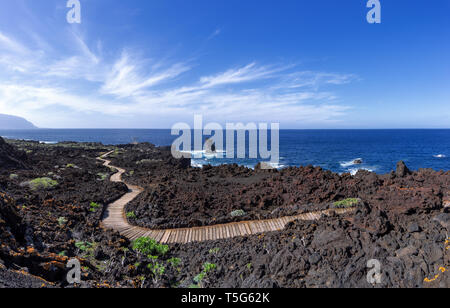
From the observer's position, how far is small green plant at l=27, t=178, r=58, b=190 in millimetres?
18719

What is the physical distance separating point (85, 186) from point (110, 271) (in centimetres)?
1535

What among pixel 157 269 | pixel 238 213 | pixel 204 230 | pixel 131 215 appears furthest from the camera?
pixel 238 213

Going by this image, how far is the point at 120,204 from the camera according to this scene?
17234mm

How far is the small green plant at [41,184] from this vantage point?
18719 millimetres

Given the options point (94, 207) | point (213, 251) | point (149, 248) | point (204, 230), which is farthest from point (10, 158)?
point (213, 251)

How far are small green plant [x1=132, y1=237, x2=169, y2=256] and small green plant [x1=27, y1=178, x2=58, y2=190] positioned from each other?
43.8 ft

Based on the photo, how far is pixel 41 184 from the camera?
19172mm

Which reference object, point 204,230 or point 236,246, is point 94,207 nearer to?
point 204,230

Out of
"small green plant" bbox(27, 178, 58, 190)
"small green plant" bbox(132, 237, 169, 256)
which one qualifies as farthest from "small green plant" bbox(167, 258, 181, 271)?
"small green plant" bbox(27, 178, 58, 190)

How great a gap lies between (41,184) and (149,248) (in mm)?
14525

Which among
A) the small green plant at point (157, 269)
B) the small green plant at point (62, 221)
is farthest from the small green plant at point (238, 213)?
the small green plant at point (62, 221)

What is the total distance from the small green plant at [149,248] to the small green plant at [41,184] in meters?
13.4
